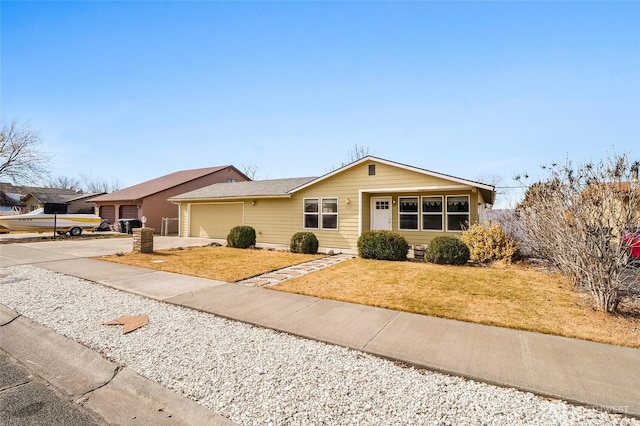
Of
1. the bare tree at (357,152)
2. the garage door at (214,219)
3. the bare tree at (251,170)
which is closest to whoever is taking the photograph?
the garage door at (214,219)

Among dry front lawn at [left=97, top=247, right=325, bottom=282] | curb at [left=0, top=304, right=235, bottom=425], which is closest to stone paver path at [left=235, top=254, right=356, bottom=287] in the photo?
dry front lawn at [left=97, top=247, right=325, bottom=282]

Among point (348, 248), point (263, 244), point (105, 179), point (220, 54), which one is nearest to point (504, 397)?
point (348, 248)

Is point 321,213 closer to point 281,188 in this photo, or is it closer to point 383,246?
point 281,188

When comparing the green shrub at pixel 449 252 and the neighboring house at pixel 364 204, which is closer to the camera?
the green shrub at pixel 449 252

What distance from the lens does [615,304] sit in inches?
193

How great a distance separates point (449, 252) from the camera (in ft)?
31.8

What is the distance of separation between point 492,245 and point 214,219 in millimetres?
15597

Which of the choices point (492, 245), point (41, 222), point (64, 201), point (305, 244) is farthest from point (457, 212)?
point (64, 201)

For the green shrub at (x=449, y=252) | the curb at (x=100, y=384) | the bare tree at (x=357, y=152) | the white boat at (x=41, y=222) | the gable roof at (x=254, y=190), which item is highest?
the bare tree at (x=357, y=152)

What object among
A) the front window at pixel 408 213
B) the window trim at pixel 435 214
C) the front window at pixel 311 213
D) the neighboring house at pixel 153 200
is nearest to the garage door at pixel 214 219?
the front window at pixel 311 213

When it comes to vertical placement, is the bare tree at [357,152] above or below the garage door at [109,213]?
above

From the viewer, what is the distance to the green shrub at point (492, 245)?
32.4 feet

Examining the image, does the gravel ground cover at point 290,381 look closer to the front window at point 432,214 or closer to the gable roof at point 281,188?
the gable roof at point 281,188

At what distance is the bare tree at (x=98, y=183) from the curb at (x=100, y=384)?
73772 millimetres
